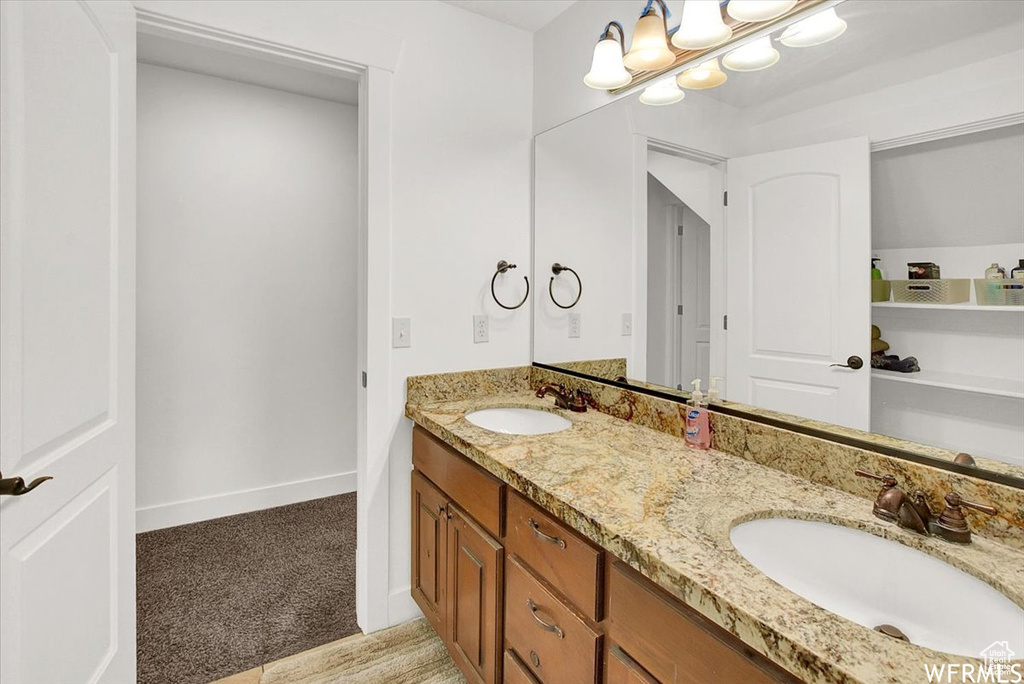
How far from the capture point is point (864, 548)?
972mm

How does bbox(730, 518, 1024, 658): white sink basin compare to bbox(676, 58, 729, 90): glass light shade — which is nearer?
bbox(730, 518, 1024, 658): white sink basin

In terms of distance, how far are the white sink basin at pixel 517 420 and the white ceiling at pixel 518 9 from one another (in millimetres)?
1620

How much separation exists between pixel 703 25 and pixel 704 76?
0.18 metres

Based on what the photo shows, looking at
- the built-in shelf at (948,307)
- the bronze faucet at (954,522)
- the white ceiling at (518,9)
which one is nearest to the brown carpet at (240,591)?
the bronze faucet at (954,522)

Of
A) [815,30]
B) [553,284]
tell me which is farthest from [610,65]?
[553,284]

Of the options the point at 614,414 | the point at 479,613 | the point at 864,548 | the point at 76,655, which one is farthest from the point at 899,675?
the point at 76,655

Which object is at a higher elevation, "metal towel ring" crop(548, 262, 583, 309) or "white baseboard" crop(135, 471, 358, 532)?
"metal towel ring" crop(548, 262, 583, 309)

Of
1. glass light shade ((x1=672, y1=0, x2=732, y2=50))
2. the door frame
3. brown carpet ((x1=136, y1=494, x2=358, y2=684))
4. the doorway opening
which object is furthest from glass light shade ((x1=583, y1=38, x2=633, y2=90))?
brown carpet ((x1=136, y1=494, x2=358, y2=684))

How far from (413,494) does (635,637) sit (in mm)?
1253

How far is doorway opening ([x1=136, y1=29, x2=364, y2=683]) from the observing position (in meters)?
2.60

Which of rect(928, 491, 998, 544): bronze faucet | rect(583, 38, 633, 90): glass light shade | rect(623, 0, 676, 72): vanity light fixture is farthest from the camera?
rect(583, 38, 633, 90): glass light shade

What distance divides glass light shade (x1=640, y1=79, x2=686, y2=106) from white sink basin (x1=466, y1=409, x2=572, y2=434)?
113cm

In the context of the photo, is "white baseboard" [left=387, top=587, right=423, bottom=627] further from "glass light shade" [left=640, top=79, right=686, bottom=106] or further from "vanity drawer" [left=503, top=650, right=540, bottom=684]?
"glass light shade" [left=640, top=79, right=686, bottom=106]

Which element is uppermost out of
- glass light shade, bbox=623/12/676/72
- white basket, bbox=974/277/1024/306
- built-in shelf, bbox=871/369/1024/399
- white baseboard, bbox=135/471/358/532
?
glass light shade, bbox=623/12/676/72
